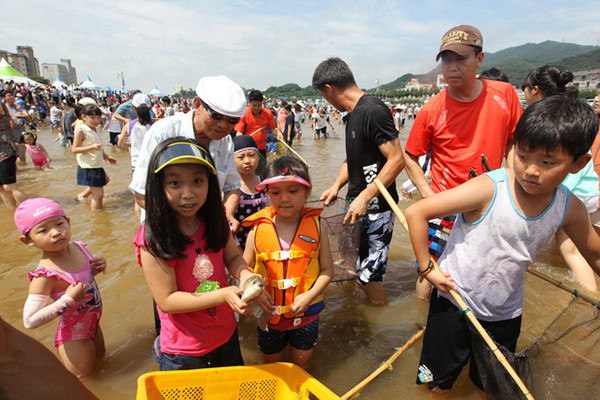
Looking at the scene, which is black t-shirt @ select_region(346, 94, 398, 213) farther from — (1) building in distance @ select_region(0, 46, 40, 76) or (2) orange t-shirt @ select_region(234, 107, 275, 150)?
(1) building in distance @ select_region(0, 46, 40, 76)

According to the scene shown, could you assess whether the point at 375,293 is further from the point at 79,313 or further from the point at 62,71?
the point at 62,71

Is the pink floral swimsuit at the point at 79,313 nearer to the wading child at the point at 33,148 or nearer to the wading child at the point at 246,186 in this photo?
the wading child at the point at 246,186

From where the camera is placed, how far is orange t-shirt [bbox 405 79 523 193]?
2594mm

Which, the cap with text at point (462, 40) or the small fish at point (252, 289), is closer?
the small fish at point (252, 289)

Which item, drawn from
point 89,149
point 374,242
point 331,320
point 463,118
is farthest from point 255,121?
point 463,118

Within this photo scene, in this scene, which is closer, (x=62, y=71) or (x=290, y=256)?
(x=290, y=256)

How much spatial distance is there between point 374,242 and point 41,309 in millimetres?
2565

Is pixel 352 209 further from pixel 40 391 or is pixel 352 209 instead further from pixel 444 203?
pixel 40 391

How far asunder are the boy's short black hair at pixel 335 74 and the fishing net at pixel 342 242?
3.60ft

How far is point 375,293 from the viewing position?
11.2ft

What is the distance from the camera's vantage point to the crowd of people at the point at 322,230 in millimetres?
1732

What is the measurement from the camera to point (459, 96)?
8.85 ft

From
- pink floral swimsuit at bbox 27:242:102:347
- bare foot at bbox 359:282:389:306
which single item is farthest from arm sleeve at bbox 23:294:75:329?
bare foot at bbox 359:282:389:306

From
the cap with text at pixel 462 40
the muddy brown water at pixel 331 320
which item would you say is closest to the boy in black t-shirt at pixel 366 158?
the muddy brown water at pixel 331 320
